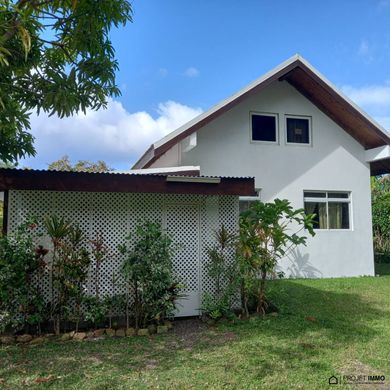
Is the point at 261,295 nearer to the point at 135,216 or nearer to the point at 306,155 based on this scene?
the point at 135,216

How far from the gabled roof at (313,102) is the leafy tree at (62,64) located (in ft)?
12.0

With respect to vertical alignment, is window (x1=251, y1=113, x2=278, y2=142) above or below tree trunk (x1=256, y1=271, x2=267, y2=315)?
above

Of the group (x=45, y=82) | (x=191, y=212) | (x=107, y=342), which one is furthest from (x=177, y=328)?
(x=45, y=82)

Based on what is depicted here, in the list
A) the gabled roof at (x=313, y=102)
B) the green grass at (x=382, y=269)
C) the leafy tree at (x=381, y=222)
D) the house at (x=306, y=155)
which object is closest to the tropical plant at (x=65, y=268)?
the gabled roof at (x=313, y=102)

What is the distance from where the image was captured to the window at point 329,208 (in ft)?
40.9

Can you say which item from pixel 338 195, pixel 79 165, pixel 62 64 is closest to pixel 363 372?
pixel 62 64

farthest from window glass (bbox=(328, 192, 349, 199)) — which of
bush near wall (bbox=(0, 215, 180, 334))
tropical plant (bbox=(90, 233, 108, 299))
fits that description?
tropical plant (bbox=(90, 233, 108, 299))

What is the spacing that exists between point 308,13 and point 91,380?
1087 centimetres

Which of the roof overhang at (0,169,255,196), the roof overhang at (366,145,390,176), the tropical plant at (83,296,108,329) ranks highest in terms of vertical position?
the roof overhang at (366,145,390,176)

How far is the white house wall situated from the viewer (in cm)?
1162

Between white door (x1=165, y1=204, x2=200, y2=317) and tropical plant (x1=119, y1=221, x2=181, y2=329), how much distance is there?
1.96 feet

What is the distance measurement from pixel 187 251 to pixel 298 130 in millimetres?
7346

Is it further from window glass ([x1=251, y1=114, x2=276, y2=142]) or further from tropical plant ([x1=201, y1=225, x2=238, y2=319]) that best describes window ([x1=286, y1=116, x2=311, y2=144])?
tropical plant ([x1=201, y1=225, x2=238, y2=319])

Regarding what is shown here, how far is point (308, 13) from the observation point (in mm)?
10883
